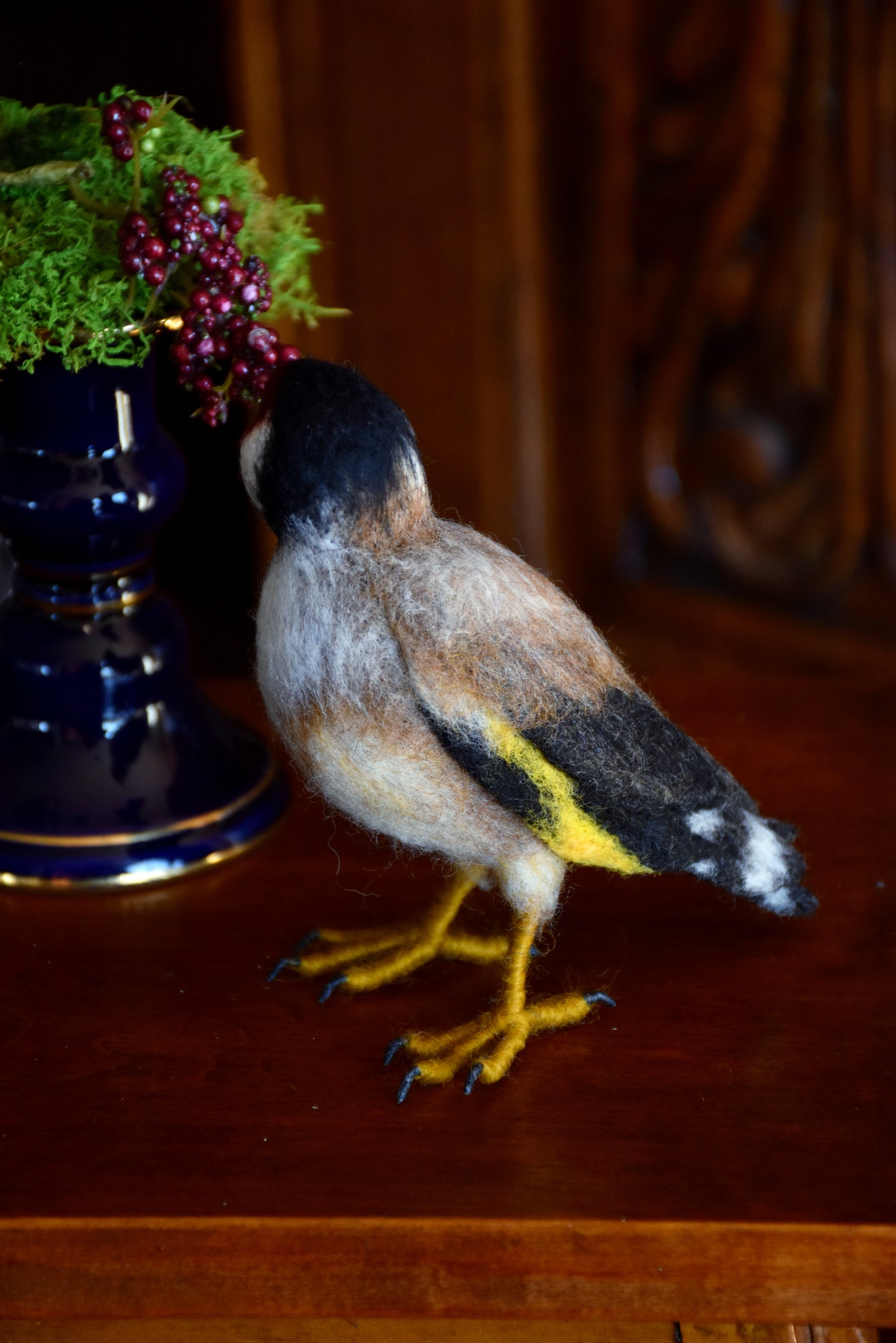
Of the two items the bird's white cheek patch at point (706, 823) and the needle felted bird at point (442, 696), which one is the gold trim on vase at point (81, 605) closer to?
the needle felted bird at point (442, 696)

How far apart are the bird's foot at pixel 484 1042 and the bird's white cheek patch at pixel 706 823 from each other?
95 mm

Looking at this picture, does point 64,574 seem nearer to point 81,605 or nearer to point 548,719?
point 81,605

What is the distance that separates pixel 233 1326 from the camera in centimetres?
51

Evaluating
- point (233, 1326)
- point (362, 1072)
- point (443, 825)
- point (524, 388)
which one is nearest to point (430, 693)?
point (443, 825)

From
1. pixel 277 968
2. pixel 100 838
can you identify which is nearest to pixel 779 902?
pixel 277 968

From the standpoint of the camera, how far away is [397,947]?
61cm

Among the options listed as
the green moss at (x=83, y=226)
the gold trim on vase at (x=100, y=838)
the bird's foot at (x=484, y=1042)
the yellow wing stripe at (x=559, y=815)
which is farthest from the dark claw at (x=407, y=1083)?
the green moss at (x=83, y=226)

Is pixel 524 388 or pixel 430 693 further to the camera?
pixel 524 388

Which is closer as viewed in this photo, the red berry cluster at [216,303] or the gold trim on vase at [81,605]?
the red berry cluster at [216,303]

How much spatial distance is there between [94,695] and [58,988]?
0.50ft

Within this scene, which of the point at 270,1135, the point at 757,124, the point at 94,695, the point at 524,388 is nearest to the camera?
the point at 270,1135

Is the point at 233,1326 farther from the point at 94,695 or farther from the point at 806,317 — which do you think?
the point at 806,317

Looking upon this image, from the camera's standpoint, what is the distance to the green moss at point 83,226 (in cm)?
56

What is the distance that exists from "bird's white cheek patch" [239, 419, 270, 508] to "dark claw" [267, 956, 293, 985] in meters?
0.21
